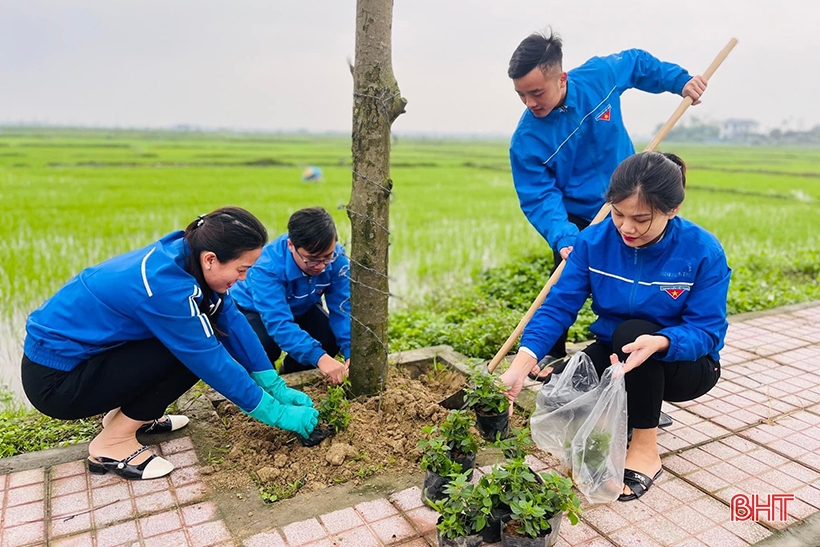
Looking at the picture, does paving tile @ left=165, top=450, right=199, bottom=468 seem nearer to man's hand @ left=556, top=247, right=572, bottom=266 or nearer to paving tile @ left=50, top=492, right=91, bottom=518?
paving tile @ left=50, top=492, right=91, bottom=518

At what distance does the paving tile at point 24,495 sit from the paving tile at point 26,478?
0.03 metres

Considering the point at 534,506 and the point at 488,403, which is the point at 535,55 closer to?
the point at 488,403

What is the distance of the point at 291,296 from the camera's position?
3.51 m

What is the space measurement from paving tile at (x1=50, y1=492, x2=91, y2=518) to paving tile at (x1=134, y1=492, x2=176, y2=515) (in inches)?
7.4

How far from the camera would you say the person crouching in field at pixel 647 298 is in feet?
7.38

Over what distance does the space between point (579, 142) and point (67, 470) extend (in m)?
2.96

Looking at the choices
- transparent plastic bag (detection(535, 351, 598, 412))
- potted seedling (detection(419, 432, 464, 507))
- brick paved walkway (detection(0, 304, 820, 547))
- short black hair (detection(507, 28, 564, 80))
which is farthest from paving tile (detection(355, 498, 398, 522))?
short black hair (detection(507, 28, 564, 80))

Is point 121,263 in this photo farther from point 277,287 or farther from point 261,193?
point 261,193

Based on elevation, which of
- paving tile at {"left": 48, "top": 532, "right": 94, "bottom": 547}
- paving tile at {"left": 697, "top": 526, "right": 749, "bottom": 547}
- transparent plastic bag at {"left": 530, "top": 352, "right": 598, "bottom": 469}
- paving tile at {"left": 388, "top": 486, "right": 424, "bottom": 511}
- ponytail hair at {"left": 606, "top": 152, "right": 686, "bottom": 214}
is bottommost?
paving tile at {"left": 48, "top": 532, "right": 94, "bottom": 547}

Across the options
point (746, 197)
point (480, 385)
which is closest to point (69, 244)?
point (480, 385)

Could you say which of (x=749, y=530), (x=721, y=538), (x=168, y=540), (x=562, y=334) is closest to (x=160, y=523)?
(x=168, y=540)

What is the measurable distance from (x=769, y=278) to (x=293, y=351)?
5289 millimetres

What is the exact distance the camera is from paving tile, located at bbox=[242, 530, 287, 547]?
2.10m

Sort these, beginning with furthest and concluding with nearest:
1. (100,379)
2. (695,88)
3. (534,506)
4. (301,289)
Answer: (301,289) < (695,88) < (100,379) < (534,506)
